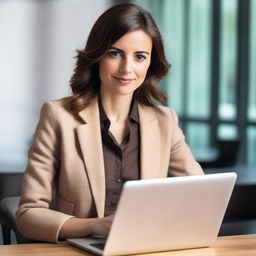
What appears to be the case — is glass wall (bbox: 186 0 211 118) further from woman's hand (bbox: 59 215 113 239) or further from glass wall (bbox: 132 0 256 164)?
woman's hand (bbox: 59 215 113 239)

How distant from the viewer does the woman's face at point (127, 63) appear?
7.27 feet

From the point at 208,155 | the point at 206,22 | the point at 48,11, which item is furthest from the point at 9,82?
the point at 208,155

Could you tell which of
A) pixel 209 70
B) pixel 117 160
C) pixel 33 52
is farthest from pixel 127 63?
pixel 33 52

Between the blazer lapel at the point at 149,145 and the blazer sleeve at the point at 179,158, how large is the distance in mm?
71

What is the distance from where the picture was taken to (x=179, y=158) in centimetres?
246

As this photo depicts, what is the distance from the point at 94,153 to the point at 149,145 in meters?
0.20

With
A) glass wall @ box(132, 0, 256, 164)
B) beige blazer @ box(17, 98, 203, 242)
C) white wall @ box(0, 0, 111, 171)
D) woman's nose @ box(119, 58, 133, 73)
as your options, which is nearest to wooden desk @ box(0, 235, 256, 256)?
beige blazer @ box(17, 98, 203, 242)

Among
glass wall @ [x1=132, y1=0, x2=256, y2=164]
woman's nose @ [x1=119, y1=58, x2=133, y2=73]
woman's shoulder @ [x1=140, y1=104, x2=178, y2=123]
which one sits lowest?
glass wall @ [x1=132, y1=0, x2=256, y2=164]

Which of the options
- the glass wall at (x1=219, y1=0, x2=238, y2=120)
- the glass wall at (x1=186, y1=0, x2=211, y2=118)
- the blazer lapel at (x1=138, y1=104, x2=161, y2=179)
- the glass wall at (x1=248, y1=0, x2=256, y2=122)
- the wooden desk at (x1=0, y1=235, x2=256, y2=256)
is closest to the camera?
the wooden desk at (x1=0, y1=235, x2=256, y2=256)

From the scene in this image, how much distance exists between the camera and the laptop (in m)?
1.78

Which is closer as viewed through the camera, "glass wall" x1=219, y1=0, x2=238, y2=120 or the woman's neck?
the woman's neck

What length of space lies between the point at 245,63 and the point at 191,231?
19.0ft

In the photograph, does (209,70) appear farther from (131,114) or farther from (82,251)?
(82,251)

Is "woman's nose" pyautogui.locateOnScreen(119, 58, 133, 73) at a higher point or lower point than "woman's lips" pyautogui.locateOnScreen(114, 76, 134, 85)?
higher
